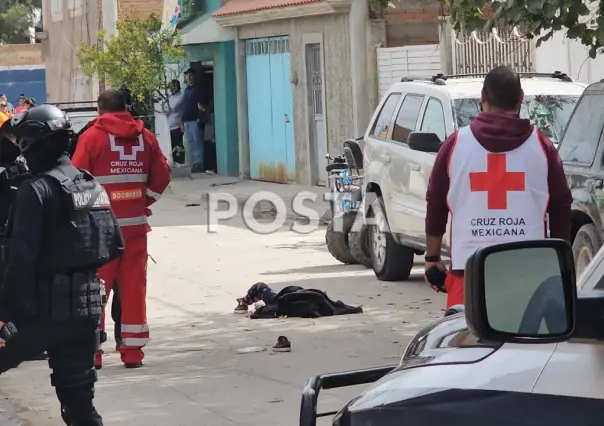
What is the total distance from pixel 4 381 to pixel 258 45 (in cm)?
1731

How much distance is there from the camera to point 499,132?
18.7ft

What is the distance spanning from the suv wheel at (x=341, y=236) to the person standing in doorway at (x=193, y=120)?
13.8 metres

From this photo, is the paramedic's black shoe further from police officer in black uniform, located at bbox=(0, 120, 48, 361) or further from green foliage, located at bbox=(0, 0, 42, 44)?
green foliage, located at bbox=(0, 0, 42, 44)

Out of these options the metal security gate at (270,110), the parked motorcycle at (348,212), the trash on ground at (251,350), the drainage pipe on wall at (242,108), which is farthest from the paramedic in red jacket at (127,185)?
the drainage pipe on wall at (242,108)

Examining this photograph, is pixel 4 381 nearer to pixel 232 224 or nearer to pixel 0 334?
pixel 0 334

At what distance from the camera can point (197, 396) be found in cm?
809

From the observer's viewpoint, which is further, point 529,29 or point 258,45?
point 258,45

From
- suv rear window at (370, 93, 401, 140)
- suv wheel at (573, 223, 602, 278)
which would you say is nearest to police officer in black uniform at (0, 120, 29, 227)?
suv wheel at (573, 223, 602, 278)

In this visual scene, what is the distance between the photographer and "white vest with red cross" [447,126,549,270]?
5719 mm

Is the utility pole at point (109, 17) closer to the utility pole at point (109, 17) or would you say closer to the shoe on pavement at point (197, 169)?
the utility pole at point (109, 17)

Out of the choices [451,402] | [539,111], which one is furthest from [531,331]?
[539,111]

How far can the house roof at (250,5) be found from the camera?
22725mm

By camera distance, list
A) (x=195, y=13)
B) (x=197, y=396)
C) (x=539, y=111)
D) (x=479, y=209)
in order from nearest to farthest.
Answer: (x=479, y=209) < (x=197, y=396) < (x=539, y=111) < (x=195, y=13)

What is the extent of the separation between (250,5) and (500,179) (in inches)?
768
